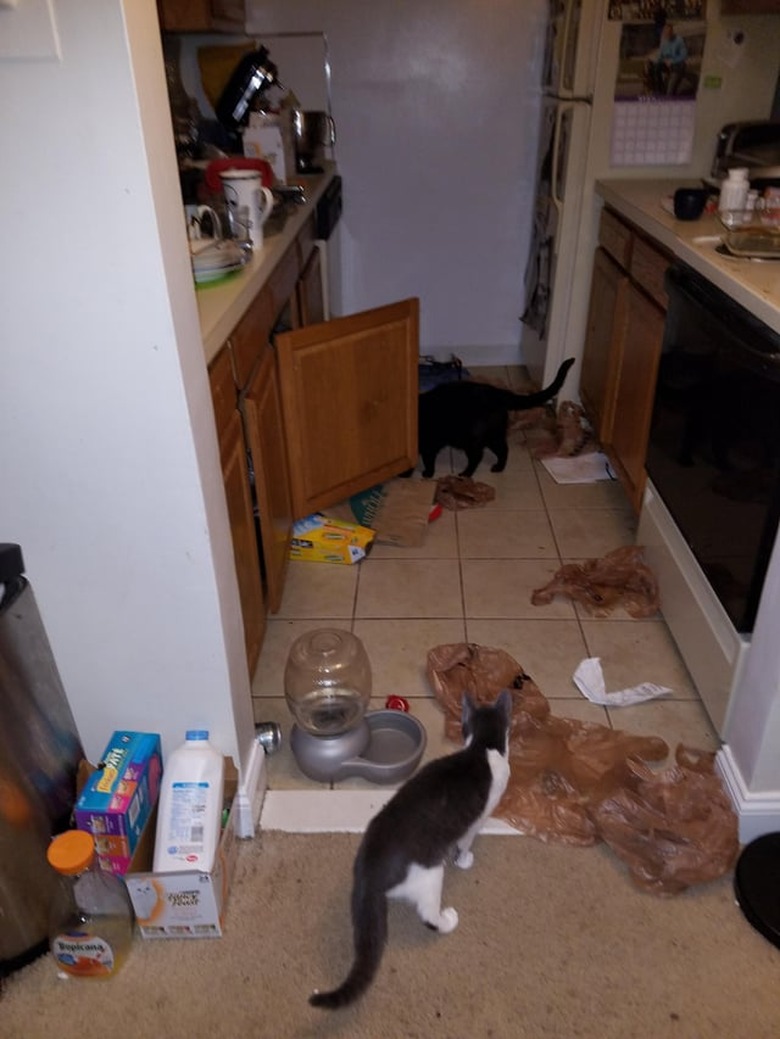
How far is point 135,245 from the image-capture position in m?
1.00

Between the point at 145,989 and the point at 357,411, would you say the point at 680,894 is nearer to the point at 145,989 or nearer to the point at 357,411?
the point at 145,989

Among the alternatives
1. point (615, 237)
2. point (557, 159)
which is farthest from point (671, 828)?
point (557, 159)

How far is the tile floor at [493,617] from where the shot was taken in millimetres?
1780

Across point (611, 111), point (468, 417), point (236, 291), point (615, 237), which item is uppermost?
point (611, 111)

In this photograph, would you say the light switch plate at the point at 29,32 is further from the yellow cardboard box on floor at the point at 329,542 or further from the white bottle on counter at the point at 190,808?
the yellow cardboard box on floor at the point at 329,542

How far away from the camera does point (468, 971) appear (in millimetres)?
1274

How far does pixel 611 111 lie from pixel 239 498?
204 centimetres

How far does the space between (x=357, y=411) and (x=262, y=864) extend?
1.29m

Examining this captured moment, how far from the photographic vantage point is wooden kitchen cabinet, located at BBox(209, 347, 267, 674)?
4.86ft

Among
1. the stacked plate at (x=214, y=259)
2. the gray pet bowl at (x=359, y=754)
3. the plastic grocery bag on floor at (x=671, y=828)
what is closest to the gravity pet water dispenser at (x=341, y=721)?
the gray pet bowl at (x=359, y=754)

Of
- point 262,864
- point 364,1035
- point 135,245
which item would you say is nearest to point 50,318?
point 135,245

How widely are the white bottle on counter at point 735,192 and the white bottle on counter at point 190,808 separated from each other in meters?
1.85

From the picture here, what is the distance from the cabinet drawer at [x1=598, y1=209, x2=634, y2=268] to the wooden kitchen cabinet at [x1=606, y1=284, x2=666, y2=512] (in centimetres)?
17

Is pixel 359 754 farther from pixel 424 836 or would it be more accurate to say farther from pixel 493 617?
pixel 493 617
